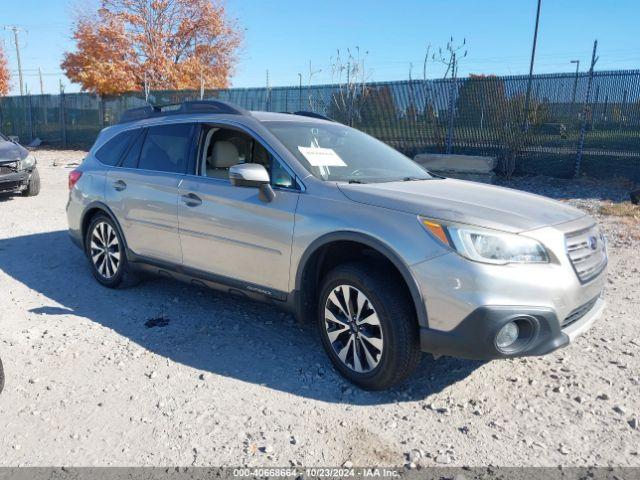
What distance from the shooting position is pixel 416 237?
3084 mm

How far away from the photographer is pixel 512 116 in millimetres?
12945

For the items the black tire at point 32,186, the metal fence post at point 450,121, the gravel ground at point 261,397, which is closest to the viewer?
the gravel ground at point 261,397

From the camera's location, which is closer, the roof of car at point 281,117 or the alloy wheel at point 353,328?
the alloy wheel at point 353,328

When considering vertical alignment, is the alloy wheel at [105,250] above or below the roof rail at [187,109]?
below

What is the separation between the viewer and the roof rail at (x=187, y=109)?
441 cm

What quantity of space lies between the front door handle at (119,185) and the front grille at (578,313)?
381 cm

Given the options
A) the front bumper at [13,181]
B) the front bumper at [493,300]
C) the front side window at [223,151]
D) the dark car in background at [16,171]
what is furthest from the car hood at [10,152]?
the front bumper at [493,300]

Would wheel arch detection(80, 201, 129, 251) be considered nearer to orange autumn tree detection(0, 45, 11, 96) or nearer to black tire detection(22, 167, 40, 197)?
black tire detection(22, 167, 40, 197)

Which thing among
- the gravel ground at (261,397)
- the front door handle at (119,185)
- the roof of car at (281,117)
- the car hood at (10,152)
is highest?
the roof of car at (281,117)

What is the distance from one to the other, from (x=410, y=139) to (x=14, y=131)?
77.5 feet

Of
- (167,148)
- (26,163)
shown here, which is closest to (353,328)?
(167,148)

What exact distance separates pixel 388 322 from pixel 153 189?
8.28 ft

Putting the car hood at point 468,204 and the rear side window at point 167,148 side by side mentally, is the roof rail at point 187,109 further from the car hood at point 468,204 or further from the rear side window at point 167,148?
the car hood at point 468,204

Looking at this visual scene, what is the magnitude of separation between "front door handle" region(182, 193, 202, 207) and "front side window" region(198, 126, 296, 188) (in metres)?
0.20
